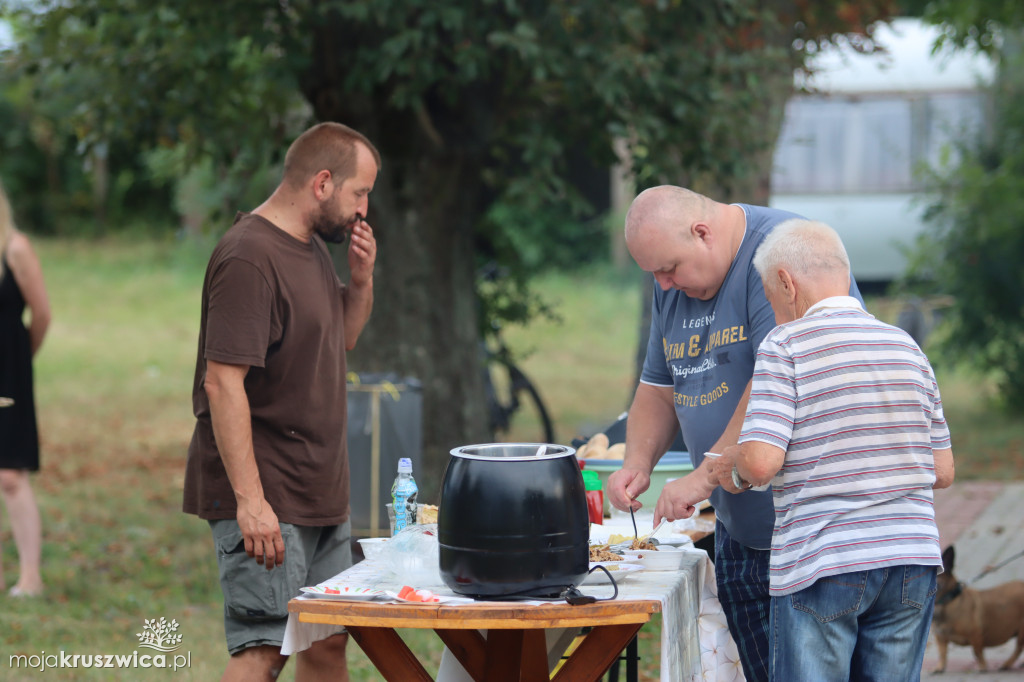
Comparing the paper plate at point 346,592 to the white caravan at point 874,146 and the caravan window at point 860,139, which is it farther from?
the caravan window at point 860,139

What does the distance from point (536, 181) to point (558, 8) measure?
0.97 m

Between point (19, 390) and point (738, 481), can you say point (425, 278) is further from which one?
point (738, 481)

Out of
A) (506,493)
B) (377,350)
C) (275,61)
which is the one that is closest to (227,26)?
(275,61)

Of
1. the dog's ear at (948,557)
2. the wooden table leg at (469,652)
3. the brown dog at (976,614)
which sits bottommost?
the brown dog at (976,614)

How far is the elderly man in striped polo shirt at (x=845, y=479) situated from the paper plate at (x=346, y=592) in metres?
0.86

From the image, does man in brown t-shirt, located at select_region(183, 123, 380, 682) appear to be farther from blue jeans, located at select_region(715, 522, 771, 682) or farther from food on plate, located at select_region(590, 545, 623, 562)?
blue jeans, located at select_region(715, 522, 771, 682)

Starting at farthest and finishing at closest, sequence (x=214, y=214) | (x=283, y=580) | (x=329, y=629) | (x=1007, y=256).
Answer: (x=1007, y=256) < (x=214, y=214) < (x=283, y=580) < (x=329, y=629)

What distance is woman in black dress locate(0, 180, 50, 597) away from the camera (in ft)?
18.5

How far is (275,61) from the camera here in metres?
6.73

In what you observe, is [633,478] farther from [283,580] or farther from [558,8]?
[558,8]

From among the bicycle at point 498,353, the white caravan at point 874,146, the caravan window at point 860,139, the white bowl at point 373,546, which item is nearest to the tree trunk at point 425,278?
the bicycle at point 498,353

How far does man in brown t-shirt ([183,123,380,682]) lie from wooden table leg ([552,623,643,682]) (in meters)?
A: 0.98

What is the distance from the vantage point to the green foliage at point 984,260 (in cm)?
1159

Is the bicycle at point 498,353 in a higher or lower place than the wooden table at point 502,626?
lower
